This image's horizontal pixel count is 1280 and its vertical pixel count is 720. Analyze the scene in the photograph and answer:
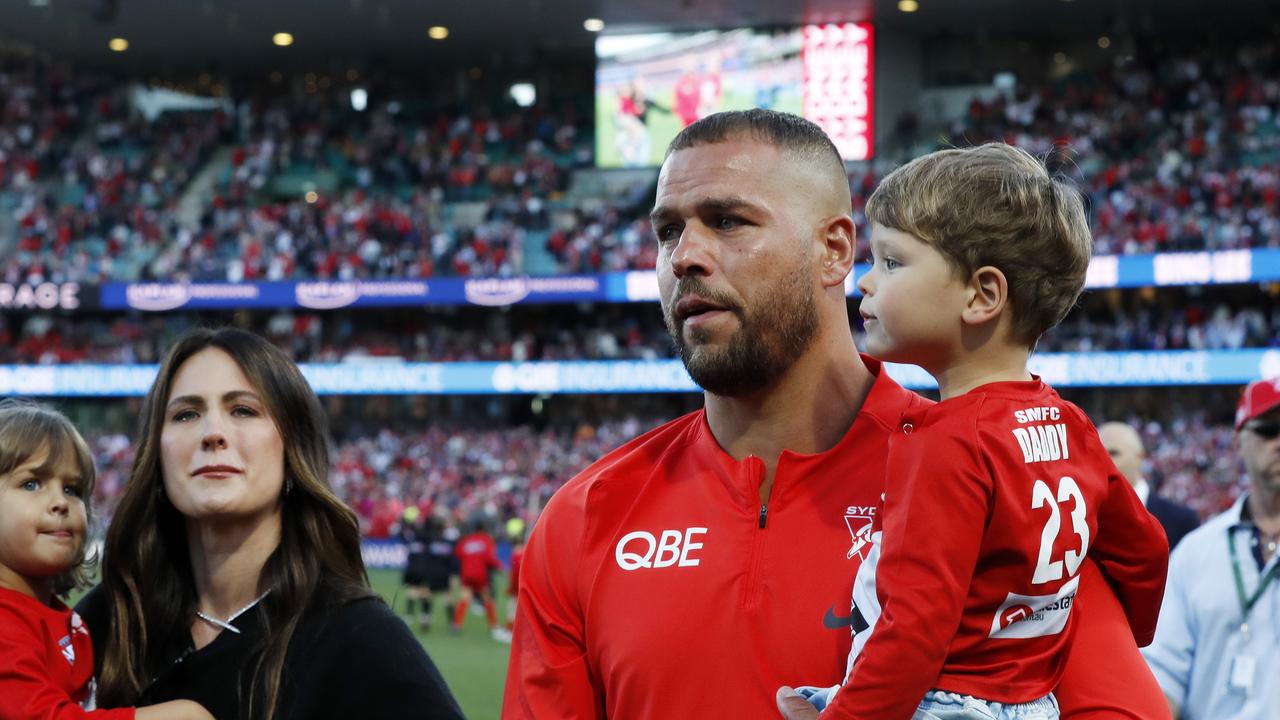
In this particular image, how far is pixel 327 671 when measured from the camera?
2639 millimetres

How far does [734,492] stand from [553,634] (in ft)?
1.29

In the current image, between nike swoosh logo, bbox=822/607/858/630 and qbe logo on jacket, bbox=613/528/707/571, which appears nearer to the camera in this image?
nike swoosh logo, bbox=822/607/858/630

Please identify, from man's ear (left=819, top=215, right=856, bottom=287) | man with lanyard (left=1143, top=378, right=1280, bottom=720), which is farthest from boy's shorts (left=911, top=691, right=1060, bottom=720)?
man with lanyard (left=1143, top=378, right=1280, bottom=720)

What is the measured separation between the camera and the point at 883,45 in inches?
1314

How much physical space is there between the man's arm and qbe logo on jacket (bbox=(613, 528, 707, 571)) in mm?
89

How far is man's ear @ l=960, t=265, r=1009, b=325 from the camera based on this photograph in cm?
223

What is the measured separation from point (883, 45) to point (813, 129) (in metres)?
31.8

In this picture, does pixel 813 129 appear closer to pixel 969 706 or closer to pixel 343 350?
pixel 969 706

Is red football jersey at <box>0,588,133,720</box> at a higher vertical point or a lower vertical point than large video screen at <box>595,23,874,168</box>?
lower

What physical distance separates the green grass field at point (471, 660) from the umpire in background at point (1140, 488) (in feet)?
Answer: 15.0

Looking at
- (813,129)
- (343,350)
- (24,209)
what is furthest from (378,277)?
(813,129)

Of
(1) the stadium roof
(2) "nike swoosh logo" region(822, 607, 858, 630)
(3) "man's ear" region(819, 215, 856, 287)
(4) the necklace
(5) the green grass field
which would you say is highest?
(1) the stadium roof

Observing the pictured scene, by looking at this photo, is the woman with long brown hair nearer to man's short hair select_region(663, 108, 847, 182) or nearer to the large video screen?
man's short hair select_region(663, 108, 847, 182)

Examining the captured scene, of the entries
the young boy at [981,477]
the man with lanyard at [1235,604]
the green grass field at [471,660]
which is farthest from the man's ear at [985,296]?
the green grass field at [471,660]
